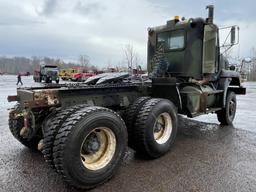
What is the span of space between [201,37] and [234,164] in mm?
3209

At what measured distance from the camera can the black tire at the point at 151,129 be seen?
4297mm

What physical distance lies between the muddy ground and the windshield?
227cm

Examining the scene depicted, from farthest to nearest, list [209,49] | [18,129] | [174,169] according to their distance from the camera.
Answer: [209,49]
[18,129]
[174,169]

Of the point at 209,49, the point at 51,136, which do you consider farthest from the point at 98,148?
the point at 209,49

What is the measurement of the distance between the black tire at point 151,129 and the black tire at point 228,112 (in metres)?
3.04

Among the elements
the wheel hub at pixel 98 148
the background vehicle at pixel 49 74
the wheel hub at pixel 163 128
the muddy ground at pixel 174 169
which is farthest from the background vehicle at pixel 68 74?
the wheel hub at pixel 98 148

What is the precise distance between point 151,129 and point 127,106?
0.72 m

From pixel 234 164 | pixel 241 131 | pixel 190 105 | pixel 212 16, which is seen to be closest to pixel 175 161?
pixel 234 164

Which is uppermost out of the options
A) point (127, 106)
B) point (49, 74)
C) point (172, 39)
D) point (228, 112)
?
point (172, 39)

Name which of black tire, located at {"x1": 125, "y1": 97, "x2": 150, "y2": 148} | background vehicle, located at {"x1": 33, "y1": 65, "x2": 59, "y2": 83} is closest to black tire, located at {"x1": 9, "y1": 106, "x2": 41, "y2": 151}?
black tire, located at {"x1": 125, "y1": 97, "x2": 150, "y2": 148}

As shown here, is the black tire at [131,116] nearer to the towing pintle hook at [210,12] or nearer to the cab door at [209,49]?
the cab door at [209,49]

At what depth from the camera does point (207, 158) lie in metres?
4.55

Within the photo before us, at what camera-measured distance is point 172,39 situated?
6.52 metres

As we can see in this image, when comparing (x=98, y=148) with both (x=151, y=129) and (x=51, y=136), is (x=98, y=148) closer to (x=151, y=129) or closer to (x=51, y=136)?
(x=51, y=136)
